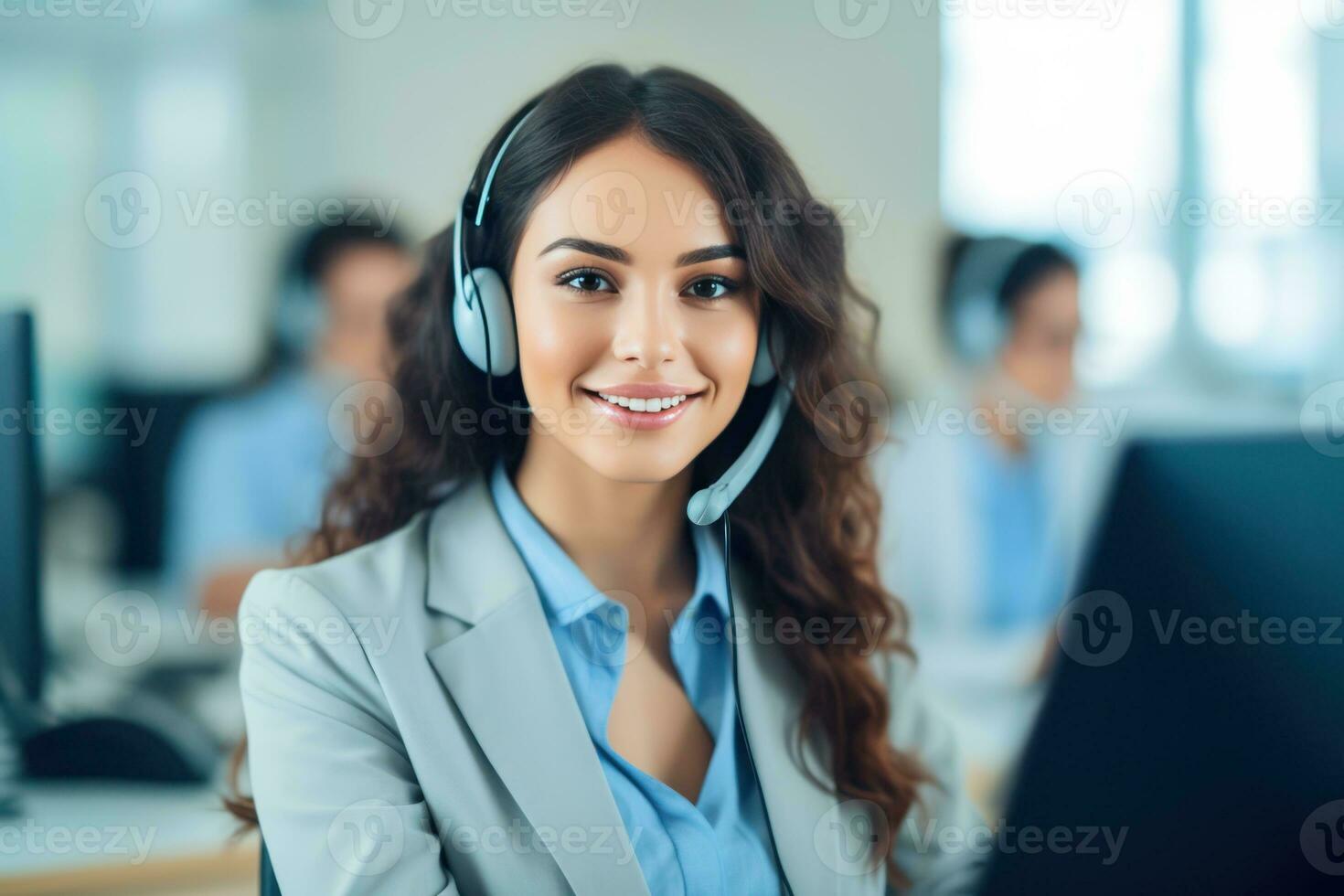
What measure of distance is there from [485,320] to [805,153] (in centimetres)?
315

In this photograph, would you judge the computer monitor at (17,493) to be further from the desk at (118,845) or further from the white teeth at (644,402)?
the white teeth at (644,402)

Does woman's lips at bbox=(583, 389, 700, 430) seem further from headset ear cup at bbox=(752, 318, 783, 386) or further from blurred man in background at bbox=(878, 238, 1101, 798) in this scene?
blurred man in background at bbox=(878, 238, 1101, 798)

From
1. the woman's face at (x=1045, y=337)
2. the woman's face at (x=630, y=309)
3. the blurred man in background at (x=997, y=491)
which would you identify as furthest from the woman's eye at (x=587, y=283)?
the woman's face at (x=1045, y=337)

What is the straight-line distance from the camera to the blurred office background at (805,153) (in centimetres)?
385

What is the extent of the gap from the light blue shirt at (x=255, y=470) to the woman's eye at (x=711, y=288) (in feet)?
5.86

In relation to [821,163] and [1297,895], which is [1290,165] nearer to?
[821,163]

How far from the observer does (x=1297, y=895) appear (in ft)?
1.77

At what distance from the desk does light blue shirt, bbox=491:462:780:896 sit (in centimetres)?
48

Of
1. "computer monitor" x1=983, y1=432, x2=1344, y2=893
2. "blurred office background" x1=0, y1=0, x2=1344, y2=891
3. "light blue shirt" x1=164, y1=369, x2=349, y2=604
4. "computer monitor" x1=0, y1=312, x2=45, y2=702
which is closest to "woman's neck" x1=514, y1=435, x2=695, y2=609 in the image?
"computer monitor" x1=0, y1=312, x2=45, y2=702

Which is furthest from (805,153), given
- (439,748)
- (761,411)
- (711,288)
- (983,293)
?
(439,748)

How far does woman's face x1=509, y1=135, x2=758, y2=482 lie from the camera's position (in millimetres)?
1009

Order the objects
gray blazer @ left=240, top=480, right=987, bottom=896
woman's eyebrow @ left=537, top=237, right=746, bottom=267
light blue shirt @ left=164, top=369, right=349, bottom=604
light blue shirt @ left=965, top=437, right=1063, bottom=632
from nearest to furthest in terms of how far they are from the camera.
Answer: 1. gray blazer @ left=240, top=480, right=987, bottom=896
2. woman's eyebrow @ left=537, top=237, right=746, bottom=267
3. light blue shirt @ left=965, top=437, right=1063, bottom=632
4. light blue shirt @ left=164, top=369, right=349, bottom=604

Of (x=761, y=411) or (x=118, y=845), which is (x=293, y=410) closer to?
(x=118, y=845)

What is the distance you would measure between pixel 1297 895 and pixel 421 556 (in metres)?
0.78
